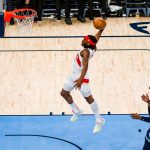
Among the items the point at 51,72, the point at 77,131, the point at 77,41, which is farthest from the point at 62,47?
the point at 77,131

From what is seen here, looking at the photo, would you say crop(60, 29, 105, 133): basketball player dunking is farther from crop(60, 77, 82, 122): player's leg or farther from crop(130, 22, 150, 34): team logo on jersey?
crop(130, 22, 150, 34): team logo on jersey

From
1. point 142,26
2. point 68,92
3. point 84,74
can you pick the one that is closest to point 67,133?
point 68,92

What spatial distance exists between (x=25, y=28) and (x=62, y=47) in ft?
4.45

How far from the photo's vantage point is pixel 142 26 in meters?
18.5

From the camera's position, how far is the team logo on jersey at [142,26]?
18.1 metres

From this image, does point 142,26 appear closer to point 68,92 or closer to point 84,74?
point 68,92

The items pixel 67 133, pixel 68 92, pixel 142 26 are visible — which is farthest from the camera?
pixel 142 26

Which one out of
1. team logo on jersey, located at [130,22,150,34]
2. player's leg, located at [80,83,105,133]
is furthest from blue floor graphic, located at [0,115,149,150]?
team logo on jersey, located at [130,22,150,34]

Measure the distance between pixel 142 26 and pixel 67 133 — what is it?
293 inches

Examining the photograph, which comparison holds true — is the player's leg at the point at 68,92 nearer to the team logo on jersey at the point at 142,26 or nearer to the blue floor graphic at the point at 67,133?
the blue floor graphic at the point at 67,133

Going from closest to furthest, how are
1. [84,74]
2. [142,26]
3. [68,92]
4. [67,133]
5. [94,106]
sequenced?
[84,74] < [94,106] < [68,92] < [67,133] < [142,26]

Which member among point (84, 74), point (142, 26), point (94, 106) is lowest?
point (94, 106)

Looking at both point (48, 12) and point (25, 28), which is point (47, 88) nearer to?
point (25, 28)

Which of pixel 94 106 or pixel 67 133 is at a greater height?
pixel 94 106
